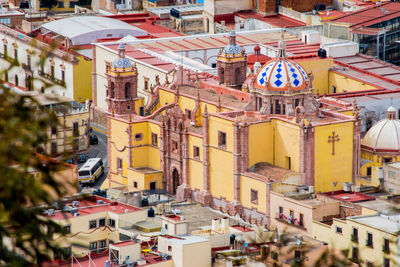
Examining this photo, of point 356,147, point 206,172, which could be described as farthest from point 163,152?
point 356,147

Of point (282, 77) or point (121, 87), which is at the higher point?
point (282, 77)

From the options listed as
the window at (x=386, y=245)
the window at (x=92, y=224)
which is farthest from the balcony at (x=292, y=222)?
the window at (x=92, y=224)

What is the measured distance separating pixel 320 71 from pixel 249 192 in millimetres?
30727

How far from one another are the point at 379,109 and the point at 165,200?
22044mm

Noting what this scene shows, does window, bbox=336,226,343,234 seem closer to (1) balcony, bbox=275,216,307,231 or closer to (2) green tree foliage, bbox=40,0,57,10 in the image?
(1) balcony, bbox=275,216,307,231

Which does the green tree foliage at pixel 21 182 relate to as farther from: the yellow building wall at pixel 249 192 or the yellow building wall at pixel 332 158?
the yellow building wall at pixel 332 158

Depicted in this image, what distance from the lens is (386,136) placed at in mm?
90875

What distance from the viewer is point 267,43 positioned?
126 m

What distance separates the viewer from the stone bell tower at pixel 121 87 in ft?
329

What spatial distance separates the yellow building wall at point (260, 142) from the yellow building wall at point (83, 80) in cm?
4435

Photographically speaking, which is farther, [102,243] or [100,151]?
[100,151]

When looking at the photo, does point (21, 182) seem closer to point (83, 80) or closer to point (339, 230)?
point (339, 230)

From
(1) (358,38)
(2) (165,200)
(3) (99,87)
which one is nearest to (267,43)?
(1) (358,38)

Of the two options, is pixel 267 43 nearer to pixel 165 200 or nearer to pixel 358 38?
pixel 358 38
